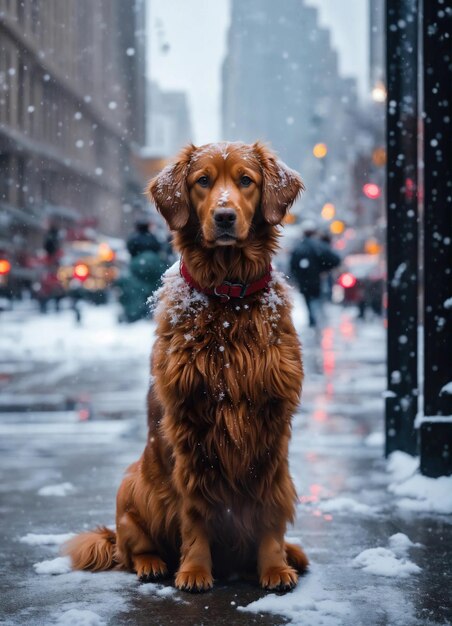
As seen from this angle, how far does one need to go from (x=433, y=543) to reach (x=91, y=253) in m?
48.8

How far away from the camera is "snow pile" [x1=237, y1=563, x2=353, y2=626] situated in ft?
11.3

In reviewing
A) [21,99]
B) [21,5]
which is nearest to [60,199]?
[21,99]

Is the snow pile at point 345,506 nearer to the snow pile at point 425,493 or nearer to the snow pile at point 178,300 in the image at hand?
the snow pile at point 425,493

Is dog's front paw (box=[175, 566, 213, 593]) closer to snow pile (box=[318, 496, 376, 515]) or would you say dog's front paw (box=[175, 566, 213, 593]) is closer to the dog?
the dog

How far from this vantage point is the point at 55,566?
13.6 feet

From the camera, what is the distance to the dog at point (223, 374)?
3.71 meters

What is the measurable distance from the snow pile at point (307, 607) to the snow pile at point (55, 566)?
3.11 feet

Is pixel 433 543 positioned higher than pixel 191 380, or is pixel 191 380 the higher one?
pixel 191 380

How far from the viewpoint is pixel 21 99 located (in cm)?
6600

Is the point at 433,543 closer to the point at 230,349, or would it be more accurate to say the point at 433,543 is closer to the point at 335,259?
the point at 230,349

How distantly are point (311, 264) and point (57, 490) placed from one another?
37.5ft

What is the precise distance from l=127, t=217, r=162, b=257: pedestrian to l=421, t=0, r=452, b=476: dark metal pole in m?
11.3

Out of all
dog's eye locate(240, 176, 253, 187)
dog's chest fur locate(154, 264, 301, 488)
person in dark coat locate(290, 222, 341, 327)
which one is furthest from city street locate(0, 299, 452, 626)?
person in dark coat locate(290, 222, 341, 327)

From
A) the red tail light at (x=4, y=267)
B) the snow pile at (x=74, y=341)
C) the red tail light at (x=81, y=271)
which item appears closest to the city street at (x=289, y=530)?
the snow pile at (x=74, y=341)
